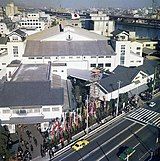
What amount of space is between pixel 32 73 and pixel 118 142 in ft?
45.8

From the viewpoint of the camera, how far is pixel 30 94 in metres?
23.4

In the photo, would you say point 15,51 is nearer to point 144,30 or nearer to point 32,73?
point 32,73

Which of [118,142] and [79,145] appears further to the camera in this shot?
[118,142]

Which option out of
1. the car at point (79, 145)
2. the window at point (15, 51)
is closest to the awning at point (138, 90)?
the car at point (79, 145)

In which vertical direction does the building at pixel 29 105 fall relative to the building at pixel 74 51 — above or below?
below

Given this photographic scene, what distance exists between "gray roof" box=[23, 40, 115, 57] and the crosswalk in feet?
43.9

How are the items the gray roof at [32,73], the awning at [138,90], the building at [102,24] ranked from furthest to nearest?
1. the building at [102,24]
2. the awning at [138,90]
3. the gray roof at [32,73]

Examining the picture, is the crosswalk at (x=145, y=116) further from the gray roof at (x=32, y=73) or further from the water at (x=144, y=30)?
the water at (x=144, y=30)

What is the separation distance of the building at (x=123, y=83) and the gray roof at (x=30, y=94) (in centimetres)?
525

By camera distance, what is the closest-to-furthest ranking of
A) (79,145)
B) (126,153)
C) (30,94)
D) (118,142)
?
1. (126,153)
2. (79,145)
3. (118,142)
4. (30,94)

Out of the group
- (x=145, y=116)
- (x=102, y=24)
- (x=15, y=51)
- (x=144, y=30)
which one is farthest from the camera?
(x=144, y=30)

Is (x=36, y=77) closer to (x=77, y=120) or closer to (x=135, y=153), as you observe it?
(x=77, y=120)

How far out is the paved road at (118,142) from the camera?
18653 millimetres

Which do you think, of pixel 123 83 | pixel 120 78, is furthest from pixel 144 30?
pixel 123 83
